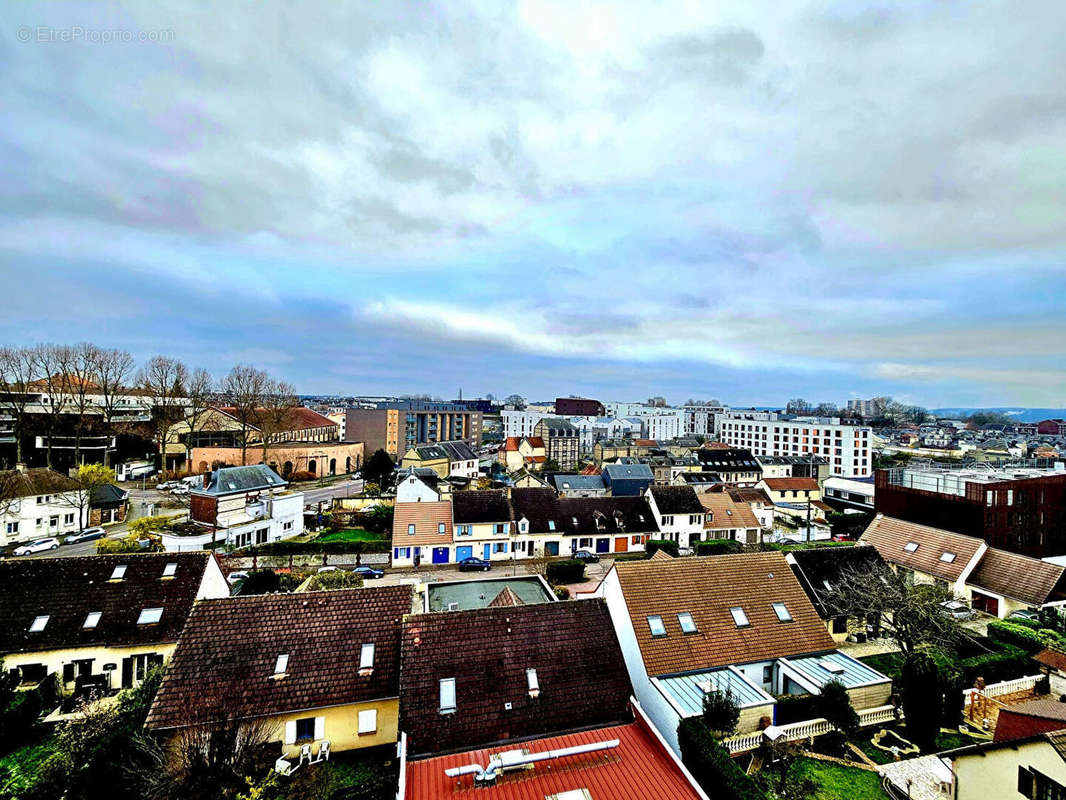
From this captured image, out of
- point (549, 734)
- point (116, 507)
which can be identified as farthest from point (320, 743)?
point (116, 507)

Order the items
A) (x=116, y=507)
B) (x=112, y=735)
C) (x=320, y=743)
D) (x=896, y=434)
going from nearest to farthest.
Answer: (x=112, y=735) → (x=320, y=743) → (x=116, y=507) → (x=896, y=434)

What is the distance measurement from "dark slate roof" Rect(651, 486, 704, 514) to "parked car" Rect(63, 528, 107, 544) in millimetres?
48039

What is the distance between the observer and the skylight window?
18.5m

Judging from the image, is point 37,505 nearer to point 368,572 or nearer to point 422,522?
point 368,572

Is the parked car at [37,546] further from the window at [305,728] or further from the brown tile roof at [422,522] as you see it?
the window at [305,728]

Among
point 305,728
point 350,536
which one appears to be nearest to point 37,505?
point 350,536

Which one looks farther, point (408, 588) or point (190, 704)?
point (408, 588)

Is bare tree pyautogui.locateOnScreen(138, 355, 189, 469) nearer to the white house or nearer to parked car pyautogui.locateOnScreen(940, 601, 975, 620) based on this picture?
the white house

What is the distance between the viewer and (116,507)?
48062mm

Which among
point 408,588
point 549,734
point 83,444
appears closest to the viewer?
point 549,734

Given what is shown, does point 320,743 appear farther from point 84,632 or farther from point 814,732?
point 814,732

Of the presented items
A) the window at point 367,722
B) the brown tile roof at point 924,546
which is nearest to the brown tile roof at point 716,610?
the window at point 367,722

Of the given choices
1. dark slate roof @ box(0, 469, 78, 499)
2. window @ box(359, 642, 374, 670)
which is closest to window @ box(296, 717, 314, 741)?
window @ box(359, 642, 374, 670)

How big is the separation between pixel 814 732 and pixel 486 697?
9796 mm
